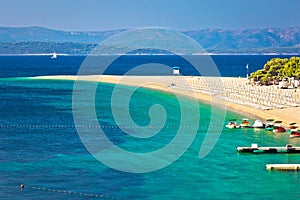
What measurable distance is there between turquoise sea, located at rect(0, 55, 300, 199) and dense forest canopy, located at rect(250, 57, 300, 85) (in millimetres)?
32433

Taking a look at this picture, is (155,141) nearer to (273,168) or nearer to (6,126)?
(273,168)

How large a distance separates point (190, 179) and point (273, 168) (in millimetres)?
6212

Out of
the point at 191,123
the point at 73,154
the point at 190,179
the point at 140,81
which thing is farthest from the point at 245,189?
the point at 140,81

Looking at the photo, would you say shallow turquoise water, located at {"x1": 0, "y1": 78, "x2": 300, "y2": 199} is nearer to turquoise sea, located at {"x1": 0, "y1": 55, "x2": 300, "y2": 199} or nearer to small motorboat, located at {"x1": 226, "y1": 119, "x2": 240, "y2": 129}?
turquoise sea, located at {"x1": 0, "y1": 55, "x2": 300, "y2": 199}

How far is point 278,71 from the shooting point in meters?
100

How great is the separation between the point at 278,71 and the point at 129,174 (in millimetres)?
65984

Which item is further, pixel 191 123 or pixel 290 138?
pixel 191 123

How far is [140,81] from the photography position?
12450 centimetres

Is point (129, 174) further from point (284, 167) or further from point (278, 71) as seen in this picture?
point (278, 71)

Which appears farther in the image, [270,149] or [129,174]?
[270,149]

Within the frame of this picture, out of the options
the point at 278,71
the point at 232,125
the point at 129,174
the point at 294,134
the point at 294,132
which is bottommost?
the point at 129,174

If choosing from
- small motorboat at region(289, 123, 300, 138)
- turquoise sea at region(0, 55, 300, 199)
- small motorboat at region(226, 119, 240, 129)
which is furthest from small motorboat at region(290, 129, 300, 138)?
small motorboat at region(226, 119, 240, 129)

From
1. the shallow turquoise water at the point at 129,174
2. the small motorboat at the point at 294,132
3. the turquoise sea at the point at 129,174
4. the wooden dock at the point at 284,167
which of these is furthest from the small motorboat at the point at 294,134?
the wooden dock at the point at 284,167

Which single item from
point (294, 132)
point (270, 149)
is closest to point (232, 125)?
point (294, 132)
